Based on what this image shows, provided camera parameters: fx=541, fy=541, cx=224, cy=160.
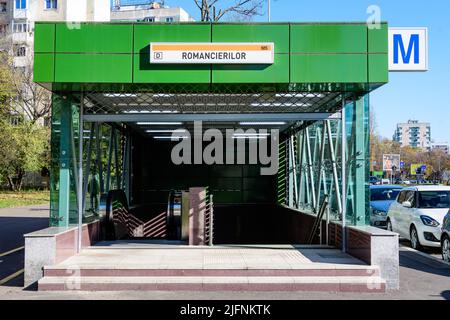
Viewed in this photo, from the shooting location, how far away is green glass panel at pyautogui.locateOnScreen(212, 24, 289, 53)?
32.7ft

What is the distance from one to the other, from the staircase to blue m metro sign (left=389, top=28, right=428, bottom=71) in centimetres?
398

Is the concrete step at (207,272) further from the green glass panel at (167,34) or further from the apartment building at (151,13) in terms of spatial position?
the apartment building at (151,13)

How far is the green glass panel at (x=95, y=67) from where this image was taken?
9.85 m

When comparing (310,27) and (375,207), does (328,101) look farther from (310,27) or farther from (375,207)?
(375,207)

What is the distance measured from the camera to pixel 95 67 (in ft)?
32.5

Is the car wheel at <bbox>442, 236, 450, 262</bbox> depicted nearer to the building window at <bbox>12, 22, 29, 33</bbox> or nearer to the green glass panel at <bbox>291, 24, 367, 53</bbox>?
the green glass panel at <bbox>291, 24, 367, 53</bbox>

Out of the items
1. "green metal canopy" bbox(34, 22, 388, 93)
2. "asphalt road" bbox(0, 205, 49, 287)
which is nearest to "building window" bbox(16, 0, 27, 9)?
"asphalt road" bbox(0, 205, 49, 287)

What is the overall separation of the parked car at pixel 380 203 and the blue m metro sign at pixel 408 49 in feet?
29.2

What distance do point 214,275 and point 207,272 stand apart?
0.13 meters

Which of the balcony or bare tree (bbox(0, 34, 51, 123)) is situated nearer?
bare tree (bbox(0, 34, 51, 123))

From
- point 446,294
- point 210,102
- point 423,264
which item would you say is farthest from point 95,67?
point 423,264

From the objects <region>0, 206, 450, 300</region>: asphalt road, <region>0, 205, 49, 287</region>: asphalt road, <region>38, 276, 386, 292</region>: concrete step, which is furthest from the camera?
<region>0, 205, 49, 287</region>: asphalt road

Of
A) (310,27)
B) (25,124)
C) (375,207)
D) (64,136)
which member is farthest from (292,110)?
(25,124)

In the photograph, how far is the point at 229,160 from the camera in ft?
76.1
